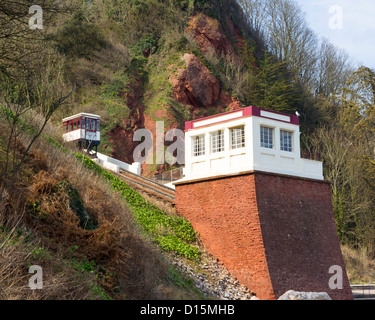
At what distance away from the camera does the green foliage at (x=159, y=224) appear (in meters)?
15.9

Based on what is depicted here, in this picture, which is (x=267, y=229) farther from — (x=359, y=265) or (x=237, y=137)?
(x=359, y=265)

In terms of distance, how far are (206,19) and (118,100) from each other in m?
12.5

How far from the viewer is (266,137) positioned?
1819 centimetres

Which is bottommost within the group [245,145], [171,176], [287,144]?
[245,145]

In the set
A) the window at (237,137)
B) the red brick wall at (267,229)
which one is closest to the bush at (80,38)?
the window at (237,137)

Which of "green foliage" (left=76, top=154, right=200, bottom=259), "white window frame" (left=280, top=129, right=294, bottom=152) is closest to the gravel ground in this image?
"green foliage" (left=76, top=154, right=200, bottom=259)

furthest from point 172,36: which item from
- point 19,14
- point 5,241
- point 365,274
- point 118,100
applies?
point 5,241

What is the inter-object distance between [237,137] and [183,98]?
62.2 ft

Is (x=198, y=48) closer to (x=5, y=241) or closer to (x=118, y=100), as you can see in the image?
(x=118, y=100)

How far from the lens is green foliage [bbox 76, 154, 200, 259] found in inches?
627

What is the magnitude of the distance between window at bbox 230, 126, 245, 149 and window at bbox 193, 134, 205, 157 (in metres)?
1.45

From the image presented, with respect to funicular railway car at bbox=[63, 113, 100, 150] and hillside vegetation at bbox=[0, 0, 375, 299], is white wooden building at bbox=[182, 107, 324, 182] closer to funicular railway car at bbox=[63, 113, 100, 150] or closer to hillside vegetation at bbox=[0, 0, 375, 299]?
hillside vegetation at bbox=[0, 0, 375, 299]

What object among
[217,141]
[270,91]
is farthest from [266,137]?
[270,91]

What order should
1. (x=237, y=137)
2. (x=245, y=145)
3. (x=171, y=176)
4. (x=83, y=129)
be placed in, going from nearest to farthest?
1. (x=245, y=145)
2. (x=237, y=137)
3. (x=171, y=176)
4. (x=83, y=129)
